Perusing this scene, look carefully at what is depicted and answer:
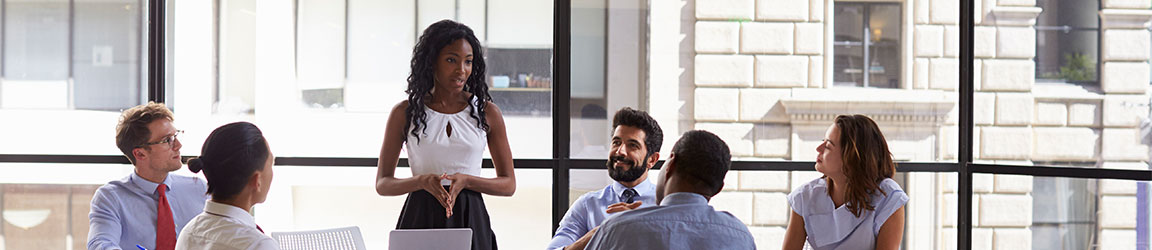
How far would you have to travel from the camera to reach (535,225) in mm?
4555

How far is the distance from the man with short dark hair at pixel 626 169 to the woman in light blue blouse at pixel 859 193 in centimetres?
56

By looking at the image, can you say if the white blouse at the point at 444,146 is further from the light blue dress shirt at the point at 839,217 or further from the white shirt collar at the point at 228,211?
the light blue dress shirt at the point at 839,217

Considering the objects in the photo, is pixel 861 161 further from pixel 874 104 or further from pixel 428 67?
pixel 874 104

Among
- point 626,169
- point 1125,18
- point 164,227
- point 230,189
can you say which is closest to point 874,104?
point 1125,18

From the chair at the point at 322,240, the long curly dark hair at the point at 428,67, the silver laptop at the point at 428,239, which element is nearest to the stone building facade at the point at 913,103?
the long curly dark hair at the point at 428,67

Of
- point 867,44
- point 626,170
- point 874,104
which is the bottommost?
→ point 626,170

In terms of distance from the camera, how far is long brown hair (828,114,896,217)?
2.88 metres

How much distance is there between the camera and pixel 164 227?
3.01 meters

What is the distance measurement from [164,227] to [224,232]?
1141 millimetres

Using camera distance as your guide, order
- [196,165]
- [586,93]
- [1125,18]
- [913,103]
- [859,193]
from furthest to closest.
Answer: [913,103], [586,93], [1125,18], [859,193], [196,165]

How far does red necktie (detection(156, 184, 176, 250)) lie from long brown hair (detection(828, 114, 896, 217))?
7.23 feet

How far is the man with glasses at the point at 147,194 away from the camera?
2979mm

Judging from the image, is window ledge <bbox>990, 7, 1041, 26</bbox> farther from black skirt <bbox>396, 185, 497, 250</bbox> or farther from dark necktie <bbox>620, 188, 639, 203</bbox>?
black skirt <bbox>396, 185, 497, 250</bbox>

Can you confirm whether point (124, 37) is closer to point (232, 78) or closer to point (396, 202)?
point (232, 78)
